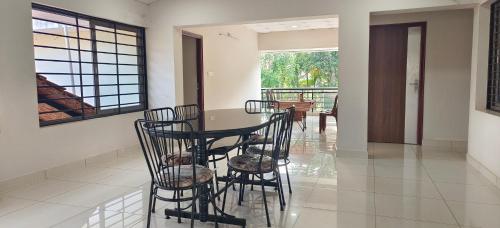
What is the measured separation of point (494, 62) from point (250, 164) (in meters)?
3.10

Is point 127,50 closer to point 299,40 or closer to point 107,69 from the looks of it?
point 107,69

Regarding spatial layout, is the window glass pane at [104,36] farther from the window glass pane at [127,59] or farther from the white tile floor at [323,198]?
the white tile floor at [323,198]

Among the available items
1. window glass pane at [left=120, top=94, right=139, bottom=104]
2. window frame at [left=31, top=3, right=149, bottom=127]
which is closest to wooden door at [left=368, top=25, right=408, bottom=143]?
window frame at [left=31, top=3, right=149, bottom=127]

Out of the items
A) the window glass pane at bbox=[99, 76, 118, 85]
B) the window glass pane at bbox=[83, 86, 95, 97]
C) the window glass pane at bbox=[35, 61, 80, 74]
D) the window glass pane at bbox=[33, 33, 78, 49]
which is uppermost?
the window glass pane at bbox=[33, 33, 78, 49]

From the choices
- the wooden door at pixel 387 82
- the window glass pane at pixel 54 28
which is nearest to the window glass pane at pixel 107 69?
the window glass pane at pixel 54 28

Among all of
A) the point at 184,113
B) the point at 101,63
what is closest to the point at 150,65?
the point at 101,63

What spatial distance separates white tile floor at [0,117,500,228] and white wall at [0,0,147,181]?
238 millimetres

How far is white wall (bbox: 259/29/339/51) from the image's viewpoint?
9.03 m

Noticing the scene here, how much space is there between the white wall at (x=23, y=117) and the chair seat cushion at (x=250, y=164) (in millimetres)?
2308

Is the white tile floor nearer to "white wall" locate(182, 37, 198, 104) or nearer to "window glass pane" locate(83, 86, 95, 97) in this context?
"window glass pane" locate(83, 86, 95, 97)

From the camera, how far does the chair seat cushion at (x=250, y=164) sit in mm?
2631

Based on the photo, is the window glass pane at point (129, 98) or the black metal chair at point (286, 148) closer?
the black metal chair at point (286, 148)

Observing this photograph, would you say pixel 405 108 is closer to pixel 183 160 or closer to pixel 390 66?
pixel 390 66

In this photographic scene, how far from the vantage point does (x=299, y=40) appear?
9.31 m
